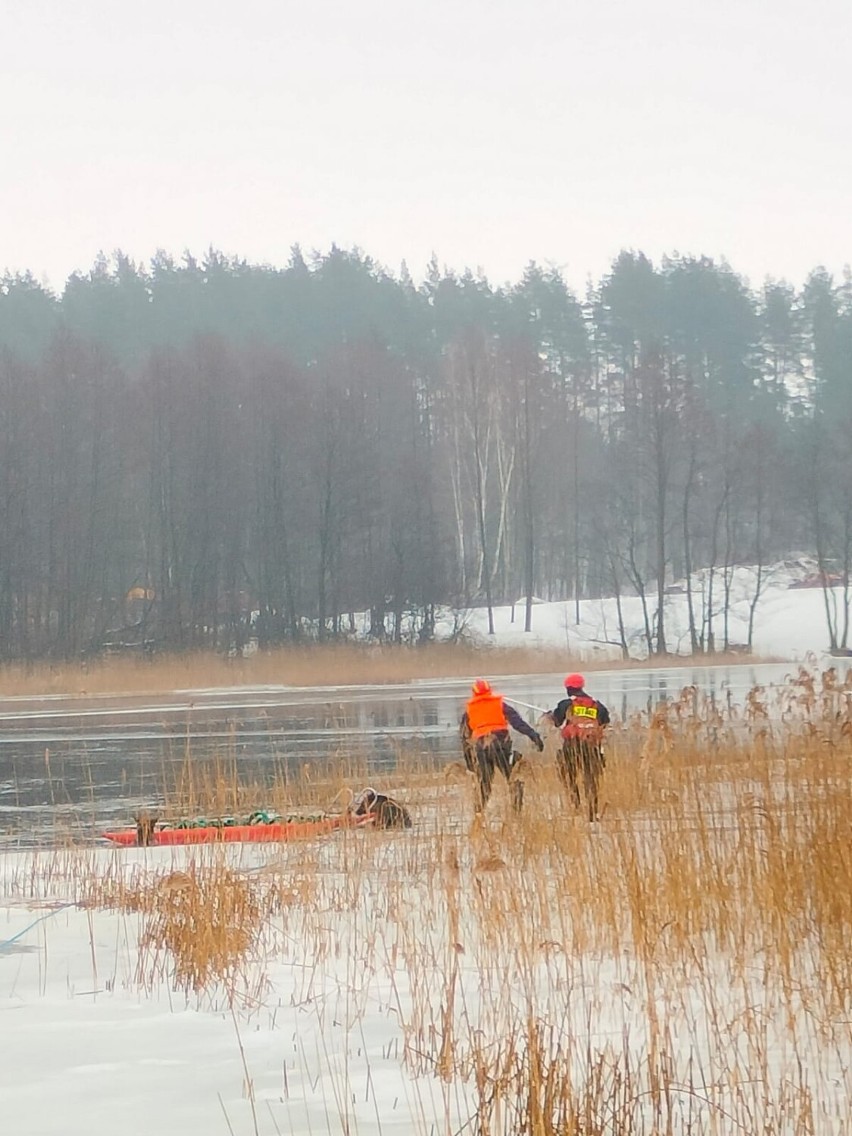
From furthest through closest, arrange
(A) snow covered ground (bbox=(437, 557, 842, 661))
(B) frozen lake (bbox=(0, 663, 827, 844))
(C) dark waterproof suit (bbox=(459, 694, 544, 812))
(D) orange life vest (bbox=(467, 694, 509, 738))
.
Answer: (A) snow covered ground (bbox=(437, 557, 842, 661)) → (B) frozen lake (bbox=(0, 663, 827, 844)) → (D) orange life vest (bbox=(467, 694, 509, 738)) → (C) dark waterproof suit (bbox=(459, 694, 544, 812))

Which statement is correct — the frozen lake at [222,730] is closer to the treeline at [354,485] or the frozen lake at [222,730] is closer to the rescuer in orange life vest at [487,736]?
the rescuer in orange life vest at [487,736]

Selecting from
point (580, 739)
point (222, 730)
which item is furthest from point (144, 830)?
point (222, 730)

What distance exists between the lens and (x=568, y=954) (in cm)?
699

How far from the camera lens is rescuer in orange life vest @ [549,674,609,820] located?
11.2m

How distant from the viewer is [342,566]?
64062 millimetres

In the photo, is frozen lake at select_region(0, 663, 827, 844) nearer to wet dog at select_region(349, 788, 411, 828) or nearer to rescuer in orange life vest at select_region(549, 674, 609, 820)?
wet dog at select_region(349, 788, 411, 828)

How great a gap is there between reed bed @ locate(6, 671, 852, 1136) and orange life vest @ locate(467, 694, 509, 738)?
1986 mm

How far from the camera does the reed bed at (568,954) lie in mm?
4859

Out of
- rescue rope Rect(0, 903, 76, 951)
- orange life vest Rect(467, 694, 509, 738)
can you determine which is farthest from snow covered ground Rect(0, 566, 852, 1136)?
orange life vest Rect(467, 694, 509, 738)

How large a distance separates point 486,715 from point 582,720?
3.09 ft

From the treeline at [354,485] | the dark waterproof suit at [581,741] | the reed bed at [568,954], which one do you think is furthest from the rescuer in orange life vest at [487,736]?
the treeline at [354,485]

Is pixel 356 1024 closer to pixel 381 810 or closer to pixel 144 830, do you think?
pixel 381 810

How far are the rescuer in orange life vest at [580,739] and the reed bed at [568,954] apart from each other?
2.33 ft

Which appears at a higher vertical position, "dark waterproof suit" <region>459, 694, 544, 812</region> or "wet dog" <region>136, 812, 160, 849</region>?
"dark waterproof suit" <region>459, 694, 544, 812</region>
